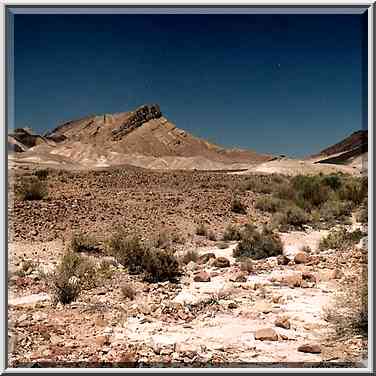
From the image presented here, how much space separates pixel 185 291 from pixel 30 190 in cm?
426

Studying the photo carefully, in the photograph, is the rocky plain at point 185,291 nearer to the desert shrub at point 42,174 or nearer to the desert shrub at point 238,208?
the desert shrub at point 238,208

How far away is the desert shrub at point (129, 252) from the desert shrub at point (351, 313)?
1.96 m

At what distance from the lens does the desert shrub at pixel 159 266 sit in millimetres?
5297

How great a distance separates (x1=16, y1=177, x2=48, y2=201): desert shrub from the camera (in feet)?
27.1

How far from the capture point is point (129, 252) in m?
5.70

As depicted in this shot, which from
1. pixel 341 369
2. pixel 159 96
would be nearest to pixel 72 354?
pixel 341 369

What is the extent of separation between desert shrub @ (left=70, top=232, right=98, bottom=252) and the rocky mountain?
3.70 ft

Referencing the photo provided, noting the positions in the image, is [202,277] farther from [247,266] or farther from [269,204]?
[269,204]

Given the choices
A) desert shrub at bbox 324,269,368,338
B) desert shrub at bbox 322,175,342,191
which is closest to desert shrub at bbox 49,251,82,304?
desert shrub at bbox 324,269,368,338

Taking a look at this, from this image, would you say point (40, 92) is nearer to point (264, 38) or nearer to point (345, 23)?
point (264, 38)

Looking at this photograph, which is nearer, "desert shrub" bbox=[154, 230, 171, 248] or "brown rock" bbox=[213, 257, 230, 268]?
"brown rock" bbox=[213, 257, 230, 268]

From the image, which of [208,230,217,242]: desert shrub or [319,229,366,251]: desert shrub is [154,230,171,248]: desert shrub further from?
[319,229,366,251]: desert shrub

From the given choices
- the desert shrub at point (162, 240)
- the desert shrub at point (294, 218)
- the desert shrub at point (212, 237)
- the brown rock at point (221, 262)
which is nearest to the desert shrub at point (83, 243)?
the desert shrub at point (162, 240)

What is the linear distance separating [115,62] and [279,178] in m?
7.04
